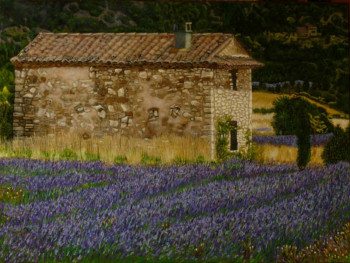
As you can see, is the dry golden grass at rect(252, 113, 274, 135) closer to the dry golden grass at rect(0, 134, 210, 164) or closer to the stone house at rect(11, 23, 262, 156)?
the stone house at rect(11, 23, 262, 156)

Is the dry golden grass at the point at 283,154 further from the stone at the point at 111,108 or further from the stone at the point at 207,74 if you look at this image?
the stone at the point at 111,108

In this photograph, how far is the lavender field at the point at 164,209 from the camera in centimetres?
331

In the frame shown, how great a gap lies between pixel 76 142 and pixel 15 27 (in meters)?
0.89

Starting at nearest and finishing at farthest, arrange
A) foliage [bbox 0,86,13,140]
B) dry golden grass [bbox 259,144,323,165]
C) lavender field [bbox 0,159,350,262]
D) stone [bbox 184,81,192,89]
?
lavender field [bbox 0,159,350,262] < foliage [bbox 0,86,13,140] < stone [bbox 184,81,192,89] < dry golden grass [bbox 259,144,323,165]

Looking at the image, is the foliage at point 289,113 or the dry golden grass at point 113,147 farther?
the foliage at point 289,113

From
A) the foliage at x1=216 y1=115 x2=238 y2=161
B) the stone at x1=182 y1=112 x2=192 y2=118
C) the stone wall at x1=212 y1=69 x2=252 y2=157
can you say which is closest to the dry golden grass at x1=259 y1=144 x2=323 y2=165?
the stone wall at x1=212 y1=69 x2=252 y2=157

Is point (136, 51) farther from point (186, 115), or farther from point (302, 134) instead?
point (302, 134)

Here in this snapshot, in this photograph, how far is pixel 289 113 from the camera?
14.4 ft

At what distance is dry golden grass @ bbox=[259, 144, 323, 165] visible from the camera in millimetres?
4355

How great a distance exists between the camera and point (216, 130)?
4.23 m

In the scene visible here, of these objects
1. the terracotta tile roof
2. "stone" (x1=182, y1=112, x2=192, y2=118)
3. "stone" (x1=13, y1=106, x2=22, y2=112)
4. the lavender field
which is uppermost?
the terracotta tile roof

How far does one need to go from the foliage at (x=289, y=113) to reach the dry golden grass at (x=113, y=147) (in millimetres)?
560

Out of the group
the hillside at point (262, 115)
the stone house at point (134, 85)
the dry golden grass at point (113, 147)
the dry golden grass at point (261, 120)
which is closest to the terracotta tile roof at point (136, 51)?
the stone house at point (134, 85)

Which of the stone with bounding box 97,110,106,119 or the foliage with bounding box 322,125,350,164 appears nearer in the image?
the stone with bounding box 97,110,106,119
